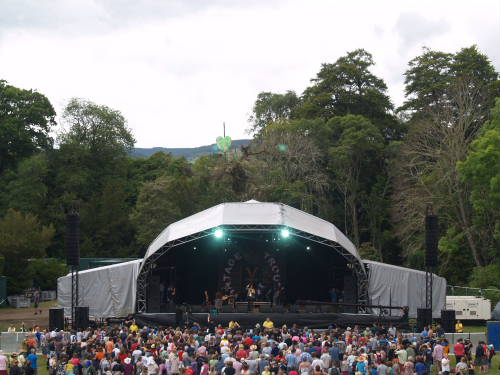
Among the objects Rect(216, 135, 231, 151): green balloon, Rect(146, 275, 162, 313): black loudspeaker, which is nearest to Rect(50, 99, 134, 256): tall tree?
Rect(216, 135, 231, 151): green balloon

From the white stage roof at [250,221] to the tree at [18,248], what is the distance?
12915mm

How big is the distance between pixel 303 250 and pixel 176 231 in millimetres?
6101

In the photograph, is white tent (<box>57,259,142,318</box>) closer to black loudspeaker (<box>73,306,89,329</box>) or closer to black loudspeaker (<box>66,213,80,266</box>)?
black loudspeaker (<box>66,213,80,266</box>)

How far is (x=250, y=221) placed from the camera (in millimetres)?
31359

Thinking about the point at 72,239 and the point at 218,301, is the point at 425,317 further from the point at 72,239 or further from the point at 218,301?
the point at 72,239

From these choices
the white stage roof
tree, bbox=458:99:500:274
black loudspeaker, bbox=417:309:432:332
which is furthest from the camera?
tree, bbox=458:99:500:274

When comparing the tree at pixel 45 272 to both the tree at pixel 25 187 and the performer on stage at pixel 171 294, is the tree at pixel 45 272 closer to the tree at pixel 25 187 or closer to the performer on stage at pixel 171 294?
the tree at pixel 25 187

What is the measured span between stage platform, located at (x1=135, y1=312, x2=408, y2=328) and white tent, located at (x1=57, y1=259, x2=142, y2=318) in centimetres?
443

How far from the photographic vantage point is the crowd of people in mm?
17703

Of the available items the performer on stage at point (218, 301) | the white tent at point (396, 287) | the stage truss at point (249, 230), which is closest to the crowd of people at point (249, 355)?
the performer on stage at point (218, 301)

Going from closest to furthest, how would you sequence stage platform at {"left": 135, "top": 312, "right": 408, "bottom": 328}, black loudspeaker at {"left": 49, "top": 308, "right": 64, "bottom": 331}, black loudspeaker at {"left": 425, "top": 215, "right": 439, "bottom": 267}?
black loudspeaker at {"left": 49, "top": 308, "right": 64, "bottom": 331} → stage platform at {"left": 135, "top": 312, "right": 408, "bottom": 328} → black loudspeaker at {"left": 425, "top": 215, "right": 439, "bottom": 267}

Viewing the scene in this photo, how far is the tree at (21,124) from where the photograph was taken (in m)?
57.4

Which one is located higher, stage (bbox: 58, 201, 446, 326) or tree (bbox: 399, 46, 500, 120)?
tree (bbox: 399, 46, 500, 120)

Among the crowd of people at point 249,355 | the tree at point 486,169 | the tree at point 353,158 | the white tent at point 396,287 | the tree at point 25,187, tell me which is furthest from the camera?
the tree at point 25,187
